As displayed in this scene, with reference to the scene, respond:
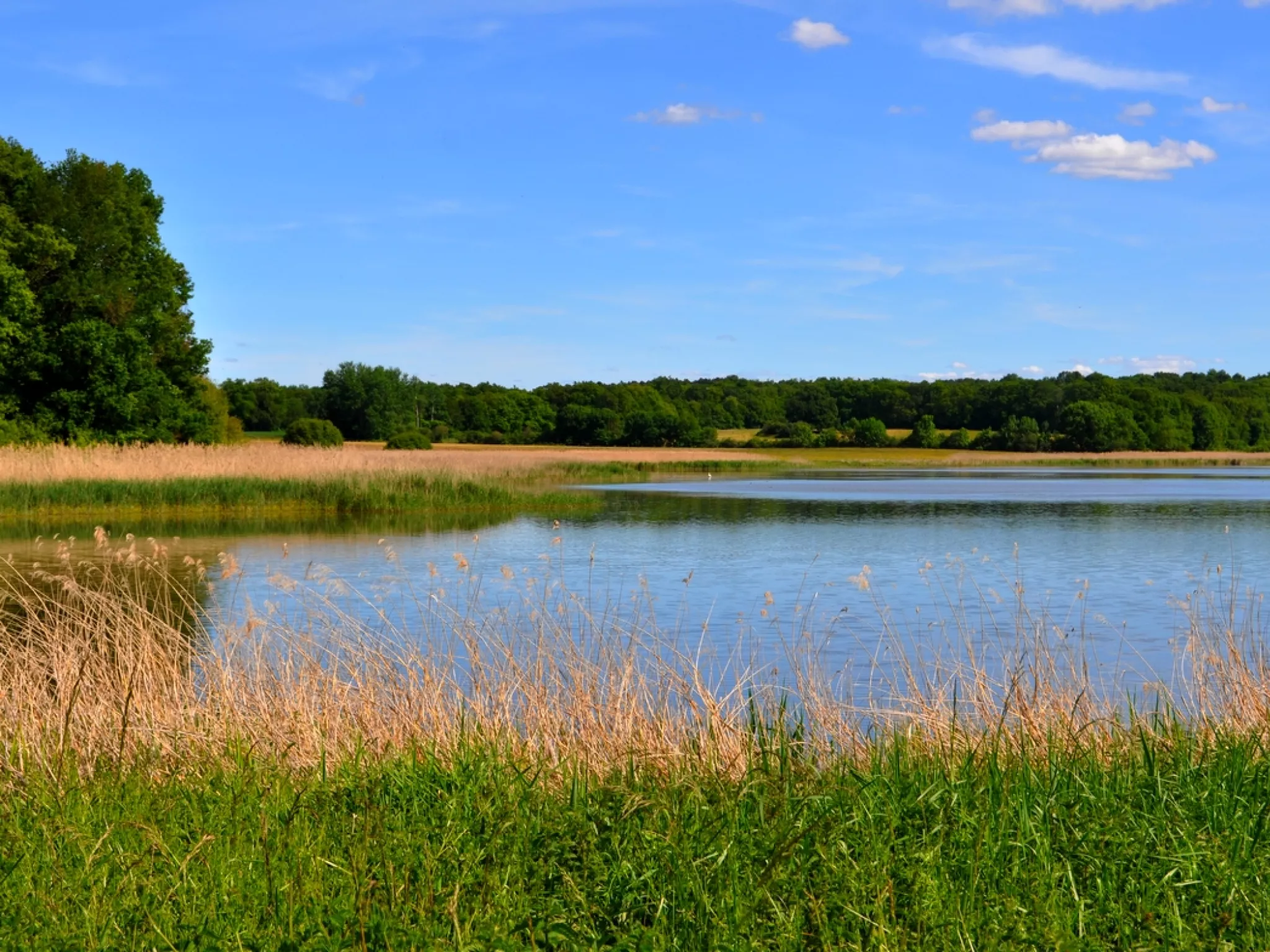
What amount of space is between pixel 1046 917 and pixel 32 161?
3936 cm

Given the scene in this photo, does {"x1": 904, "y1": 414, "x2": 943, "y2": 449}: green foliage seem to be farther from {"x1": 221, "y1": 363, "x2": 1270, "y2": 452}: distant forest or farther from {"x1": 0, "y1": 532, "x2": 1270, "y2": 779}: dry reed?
{"x1": 0, "y1": 532, "x2": 1270, "y2": 779}: dry reed

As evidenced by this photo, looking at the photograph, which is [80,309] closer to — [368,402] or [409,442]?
[409,442]

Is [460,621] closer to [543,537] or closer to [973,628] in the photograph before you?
[973,628]

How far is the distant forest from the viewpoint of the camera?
9506cm

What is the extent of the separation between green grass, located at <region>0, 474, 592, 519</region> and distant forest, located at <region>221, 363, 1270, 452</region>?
64.1 m

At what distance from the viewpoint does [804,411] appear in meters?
114

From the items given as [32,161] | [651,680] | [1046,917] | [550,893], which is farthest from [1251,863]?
[32,161]

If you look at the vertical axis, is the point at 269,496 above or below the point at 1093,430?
below

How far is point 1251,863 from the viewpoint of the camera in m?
3.87

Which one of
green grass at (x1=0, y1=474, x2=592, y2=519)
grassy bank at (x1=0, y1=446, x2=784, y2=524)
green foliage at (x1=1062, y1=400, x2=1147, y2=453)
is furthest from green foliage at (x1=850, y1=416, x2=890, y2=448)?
green grass at (x1=0, y1=474, x2=592, y2=519)

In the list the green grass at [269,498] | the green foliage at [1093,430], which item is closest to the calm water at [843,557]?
the green grass at [269,498]

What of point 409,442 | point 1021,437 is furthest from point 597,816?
point 1021,437

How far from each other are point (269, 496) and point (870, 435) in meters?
78.6

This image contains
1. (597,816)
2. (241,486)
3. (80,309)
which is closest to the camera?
(597,816)
